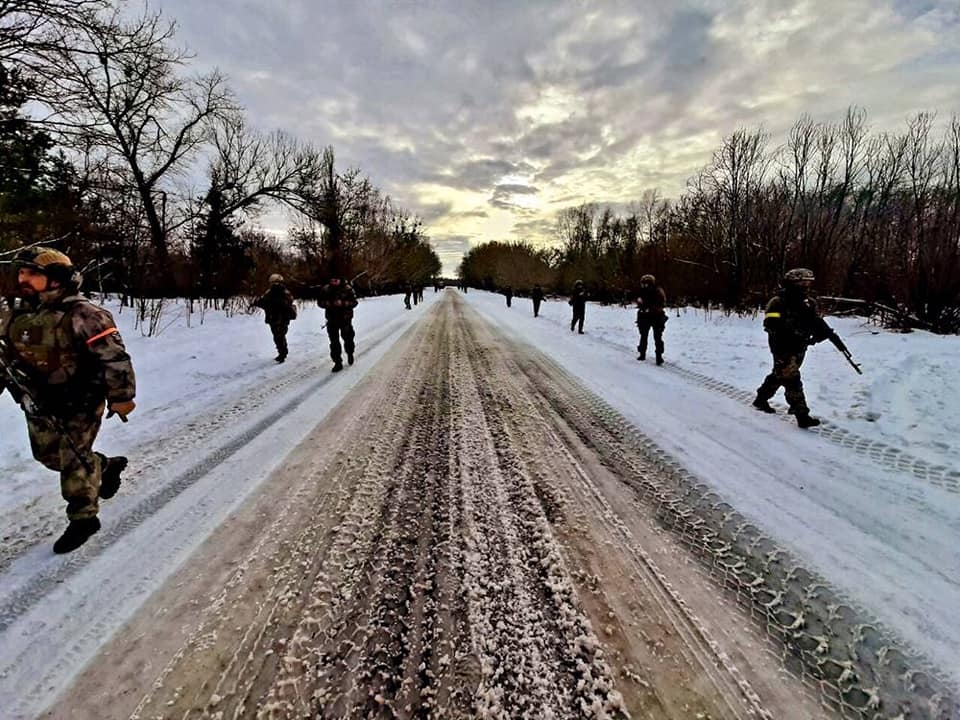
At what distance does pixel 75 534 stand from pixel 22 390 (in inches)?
36.1

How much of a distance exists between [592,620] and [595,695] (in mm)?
393

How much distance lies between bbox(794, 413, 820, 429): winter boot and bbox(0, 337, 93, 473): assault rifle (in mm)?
6573

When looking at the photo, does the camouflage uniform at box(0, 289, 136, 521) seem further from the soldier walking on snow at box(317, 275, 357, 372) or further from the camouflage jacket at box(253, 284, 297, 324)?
the camouflage jacket at box(253, 284, 297, 324)

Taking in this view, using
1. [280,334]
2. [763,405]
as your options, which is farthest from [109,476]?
[763,405]

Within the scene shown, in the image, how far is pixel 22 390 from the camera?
249cm

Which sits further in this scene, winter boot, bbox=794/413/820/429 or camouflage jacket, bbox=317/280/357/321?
camouflage jacket, bbox=317/280/357/321

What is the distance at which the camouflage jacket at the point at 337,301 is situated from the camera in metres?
7.93

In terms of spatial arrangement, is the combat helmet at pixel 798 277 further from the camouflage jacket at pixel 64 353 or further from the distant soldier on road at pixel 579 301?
the distant soldier on road at pixel 579 301

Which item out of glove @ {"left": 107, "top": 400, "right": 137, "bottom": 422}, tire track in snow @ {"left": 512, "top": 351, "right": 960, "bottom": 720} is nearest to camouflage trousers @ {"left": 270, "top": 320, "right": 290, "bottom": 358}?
glove @ {"left": 107, "top": 400, "right": 137, "bottom": 422}

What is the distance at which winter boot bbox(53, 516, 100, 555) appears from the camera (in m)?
2.51

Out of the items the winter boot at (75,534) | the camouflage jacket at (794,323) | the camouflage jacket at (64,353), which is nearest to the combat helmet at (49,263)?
the camouflage jacket at (64,353)

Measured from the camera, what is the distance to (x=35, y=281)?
2467mm

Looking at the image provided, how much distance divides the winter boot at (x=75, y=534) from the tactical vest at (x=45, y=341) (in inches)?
34.7

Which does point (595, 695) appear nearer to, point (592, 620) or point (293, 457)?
point (592, 620)
